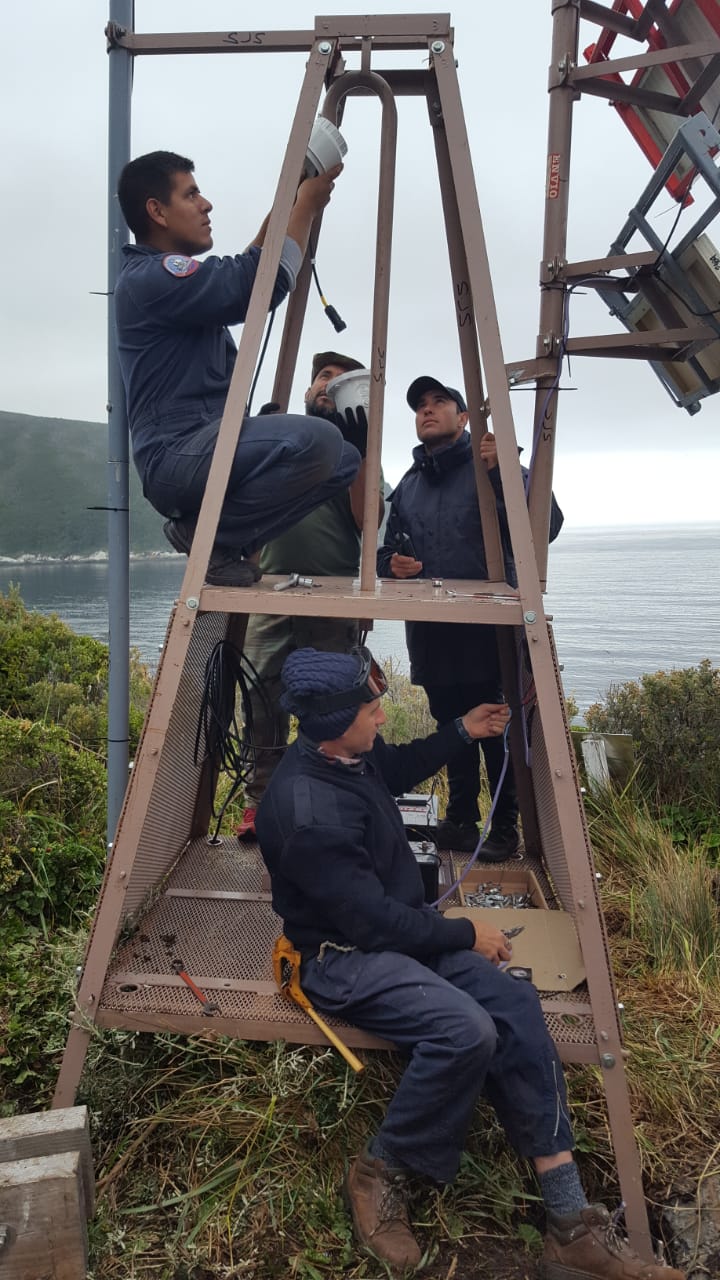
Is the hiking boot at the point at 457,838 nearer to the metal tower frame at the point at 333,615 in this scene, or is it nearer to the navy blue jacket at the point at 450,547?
the navy blue jacket at the point at 450,547

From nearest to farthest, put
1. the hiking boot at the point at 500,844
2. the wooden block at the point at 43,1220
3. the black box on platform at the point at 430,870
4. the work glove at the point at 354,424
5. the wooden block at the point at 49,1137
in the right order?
the wooden block at the point at 43,1220, the wooden block at the point at 49,1137, the black box on platform at the point at 430,870, the work glove at the point at 354,424, the hiking boot at the point at 500,844

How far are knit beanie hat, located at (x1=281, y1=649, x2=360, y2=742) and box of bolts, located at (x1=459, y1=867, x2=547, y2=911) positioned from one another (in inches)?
51.8

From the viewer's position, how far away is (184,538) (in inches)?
121

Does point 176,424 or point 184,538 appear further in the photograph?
point 184,538

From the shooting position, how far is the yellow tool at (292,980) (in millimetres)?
2520

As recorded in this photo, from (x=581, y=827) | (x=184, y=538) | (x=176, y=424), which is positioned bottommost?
(x=581, y=827)

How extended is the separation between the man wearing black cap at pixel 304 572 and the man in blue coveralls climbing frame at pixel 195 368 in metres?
1.15

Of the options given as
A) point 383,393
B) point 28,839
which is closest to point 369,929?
point 383,393

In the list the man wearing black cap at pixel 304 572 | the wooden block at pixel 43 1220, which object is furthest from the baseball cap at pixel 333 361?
the wooden block at pixel 43 1220

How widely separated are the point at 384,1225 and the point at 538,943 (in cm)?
104

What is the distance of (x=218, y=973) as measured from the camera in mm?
2850

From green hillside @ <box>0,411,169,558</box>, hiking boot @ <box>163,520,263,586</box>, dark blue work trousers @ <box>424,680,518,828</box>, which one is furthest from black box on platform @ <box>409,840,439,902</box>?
green hillside @ <box>0,411,169,558</box>

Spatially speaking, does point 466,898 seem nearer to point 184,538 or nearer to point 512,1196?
point 512,1196

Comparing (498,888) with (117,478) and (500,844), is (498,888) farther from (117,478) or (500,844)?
(117,478)
